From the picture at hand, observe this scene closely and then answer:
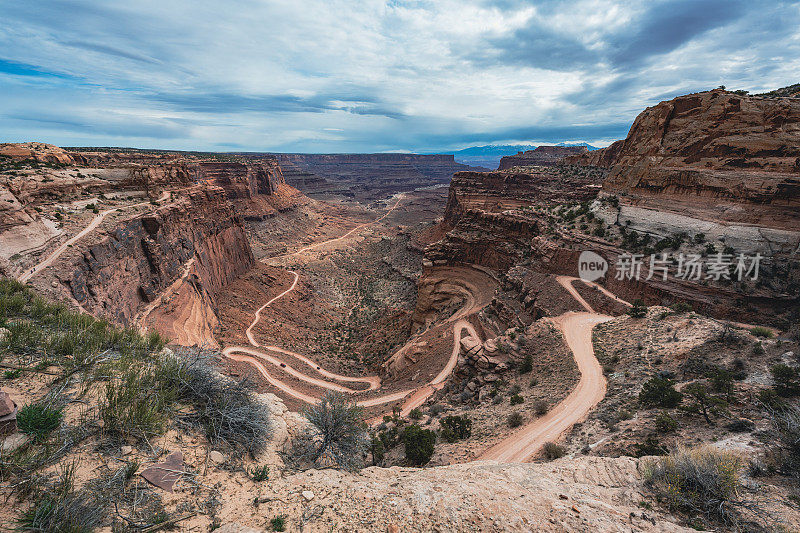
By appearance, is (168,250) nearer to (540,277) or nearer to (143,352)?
(143,352)

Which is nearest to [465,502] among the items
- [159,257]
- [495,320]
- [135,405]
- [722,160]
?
[135,405]

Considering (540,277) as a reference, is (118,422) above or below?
above

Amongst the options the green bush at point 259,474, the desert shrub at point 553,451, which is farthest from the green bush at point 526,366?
the green bush at point 259,474

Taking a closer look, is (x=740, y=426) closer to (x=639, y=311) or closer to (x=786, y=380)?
(x=786, y=380)

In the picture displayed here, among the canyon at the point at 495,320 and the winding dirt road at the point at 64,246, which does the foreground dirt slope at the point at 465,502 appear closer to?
the canyon at the point at 495,320

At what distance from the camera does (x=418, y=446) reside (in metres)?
11.9

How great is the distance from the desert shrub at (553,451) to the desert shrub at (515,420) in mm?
1868

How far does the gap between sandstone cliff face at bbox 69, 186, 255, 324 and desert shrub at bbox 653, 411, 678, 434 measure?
26.4 metres

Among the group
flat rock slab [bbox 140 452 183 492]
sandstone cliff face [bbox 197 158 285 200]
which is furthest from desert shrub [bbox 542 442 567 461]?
sandstone cliff face [bbox 197 158 285 200]

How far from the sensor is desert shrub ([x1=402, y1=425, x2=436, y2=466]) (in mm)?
11672

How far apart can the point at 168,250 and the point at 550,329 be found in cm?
3157

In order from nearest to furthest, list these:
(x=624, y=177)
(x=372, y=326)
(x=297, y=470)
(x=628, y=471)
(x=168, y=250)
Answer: (x=297, y=470)
(x=628, y=471)
(x=168, y=250)
(x=624, y=177)
(x=372, y=326)

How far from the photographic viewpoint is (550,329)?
765 inches

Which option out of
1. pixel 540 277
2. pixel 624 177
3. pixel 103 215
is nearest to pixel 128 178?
pixel 103 215
